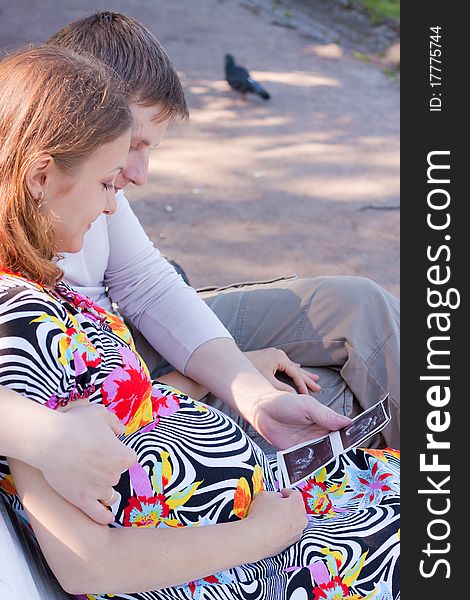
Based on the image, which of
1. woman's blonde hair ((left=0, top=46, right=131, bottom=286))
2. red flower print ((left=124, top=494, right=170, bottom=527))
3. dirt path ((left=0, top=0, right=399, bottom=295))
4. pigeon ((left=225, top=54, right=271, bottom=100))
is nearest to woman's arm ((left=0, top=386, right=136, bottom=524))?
red flower print ((left=124, top=494, right=170, bottom=527))

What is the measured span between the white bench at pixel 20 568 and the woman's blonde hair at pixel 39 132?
408 mm

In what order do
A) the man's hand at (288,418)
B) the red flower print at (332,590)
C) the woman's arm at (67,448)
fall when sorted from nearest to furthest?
the woman's arm at (67,448), the red flower print at (332,590), the man's hand at (288,418)

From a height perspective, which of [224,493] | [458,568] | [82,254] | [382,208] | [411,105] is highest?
[411,105]

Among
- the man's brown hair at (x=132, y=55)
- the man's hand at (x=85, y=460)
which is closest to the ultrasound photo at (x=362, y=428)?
the man's hand at (x=85, y=460)

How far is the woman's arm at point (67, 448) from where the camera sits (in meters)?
1.26

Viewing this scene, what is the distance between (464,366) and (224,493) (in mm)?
653

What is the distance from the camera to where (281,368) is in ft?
7.05

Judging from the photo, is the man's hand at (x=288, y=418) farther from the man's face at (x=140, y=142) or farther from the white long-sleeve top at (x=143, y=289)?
the man's face at (x=140, y=142)

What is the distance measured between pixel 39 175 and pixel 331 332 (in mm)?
985

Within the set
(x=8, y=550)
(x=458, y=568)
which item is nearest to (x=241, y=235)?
(x=458, y=568)

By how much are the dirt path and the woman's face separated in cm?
233

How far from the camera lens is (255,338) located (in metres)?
2.29

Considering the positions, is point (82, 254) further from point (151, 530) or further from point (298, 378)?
point (151, 530)

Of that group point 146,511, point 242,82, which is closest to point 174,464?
point 146,511
